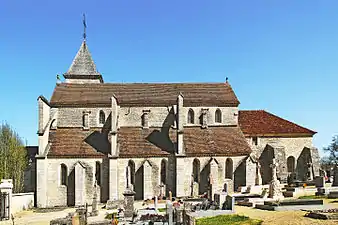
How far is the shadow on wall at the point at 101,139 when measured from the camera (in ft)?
128

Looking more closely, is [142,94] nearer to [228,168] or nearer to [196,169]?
[196,169]

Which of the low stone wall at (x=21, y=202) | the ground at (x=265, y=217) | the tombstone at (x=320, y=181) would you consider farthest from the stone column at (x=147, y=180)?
the tombstone at (x=320, y=181)

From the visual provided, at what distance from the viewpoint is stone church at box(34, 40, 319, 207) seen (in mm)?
37938

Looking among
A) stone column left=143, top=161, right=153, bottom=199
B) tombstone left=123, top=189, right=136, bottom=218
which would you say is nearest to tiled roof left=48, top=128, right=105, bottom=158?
stone column left=143, top=161, right=153, bottom=199

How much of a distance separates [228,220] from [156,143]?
756 inches

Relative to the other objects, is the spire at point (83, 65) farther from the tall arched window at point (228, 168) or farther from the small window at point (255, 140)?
the small window at point (255, 140)

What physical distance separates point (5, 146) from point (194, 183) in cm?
2110

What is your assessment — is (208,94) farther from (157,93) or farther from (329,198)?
(329,198)

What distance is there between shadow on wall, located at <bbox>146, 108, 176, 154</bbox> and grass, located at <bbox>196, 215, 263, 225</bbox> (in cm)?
1649

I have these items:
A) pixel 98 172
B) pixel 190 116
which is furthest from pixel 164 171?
pixel 190 116

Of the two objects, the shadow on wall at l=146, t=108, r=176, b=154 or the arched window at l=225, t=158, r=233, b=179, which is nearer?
the shadow on wall at l=146, t=108, r=176, b=154

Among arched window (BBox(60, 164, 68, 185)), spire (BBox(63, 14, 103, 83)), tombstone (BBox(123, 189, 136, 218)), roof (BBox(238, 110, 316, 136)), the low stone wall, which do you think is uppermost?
→ spire (BBox(63, 14, 103, 83))

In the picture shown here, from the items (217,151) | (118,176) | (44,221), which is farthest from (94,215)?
(217,151)

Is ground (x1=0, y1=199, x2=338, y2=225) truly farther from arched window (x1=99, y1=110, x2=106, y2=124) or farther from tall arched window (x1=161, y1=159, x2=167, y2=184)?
arched window (x1=99, y1=110, x2=106, y2=124)
